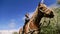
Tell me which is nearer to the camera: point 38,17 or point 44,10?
point 44,10

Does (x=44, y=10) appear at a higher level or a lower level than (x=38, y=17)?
higher

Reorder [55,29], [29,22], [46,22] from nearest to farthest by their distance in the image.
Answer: [29,22] → [55,29] → [46,22]

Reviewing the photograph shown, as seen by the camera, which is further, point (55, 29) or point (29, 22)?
point (55, 29)

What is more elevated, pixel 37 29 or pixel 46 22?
pixel 46 22

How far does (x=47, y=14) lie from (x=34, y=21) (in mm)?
848

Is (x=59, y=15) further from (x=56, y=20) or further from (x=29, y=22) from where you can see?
(x=29, y=22)

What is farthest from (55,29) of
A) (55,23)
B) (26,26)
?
(26,26)

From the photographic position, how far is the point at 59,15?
1552cm

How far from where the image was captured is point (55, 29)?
50.0 feet

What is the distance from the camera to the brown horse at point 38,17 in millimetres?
11180

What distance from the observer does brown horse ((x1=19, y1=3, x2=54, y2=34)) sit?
36.7 ft

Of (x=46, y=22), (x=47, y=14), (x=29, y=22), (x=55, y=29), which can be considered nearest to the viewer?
(x=47, y=14)

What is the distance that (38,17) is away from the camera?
450 inches

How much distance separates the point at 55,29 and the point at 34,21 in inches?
160
